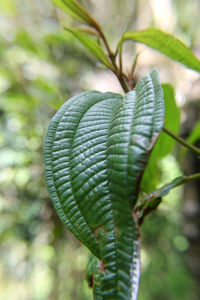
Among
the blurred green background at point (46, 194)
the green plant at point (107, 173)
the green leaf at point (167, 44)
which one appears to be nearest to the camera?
the green plant at point (107, 173)

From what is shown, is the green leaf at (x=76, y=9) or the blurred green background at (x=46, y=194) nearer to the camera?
the green leaf at (x=76, y=9)

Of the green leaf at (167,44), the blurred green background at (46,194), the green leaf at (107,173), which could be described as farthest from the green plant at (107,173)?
the blurred green background at (46,194)

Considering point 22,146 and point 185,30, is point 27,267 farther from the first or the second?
point 185,30

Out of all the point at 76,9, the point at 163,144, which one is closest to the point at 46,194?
the point at 163,144

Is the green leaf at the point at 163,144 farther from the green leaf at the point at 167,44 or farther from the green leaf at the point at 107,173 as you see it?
the green leaf at the point at 107,173

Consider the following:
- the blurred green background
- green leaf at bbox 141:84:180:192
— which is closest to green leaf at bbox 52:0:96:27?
green leaf at bbox 141:84:180:192

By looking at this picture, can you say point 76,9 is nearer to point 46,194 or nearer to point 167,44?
point 167,44

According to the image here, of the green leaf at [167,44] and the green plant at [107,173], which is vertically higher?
the green leaf at [167,44]
